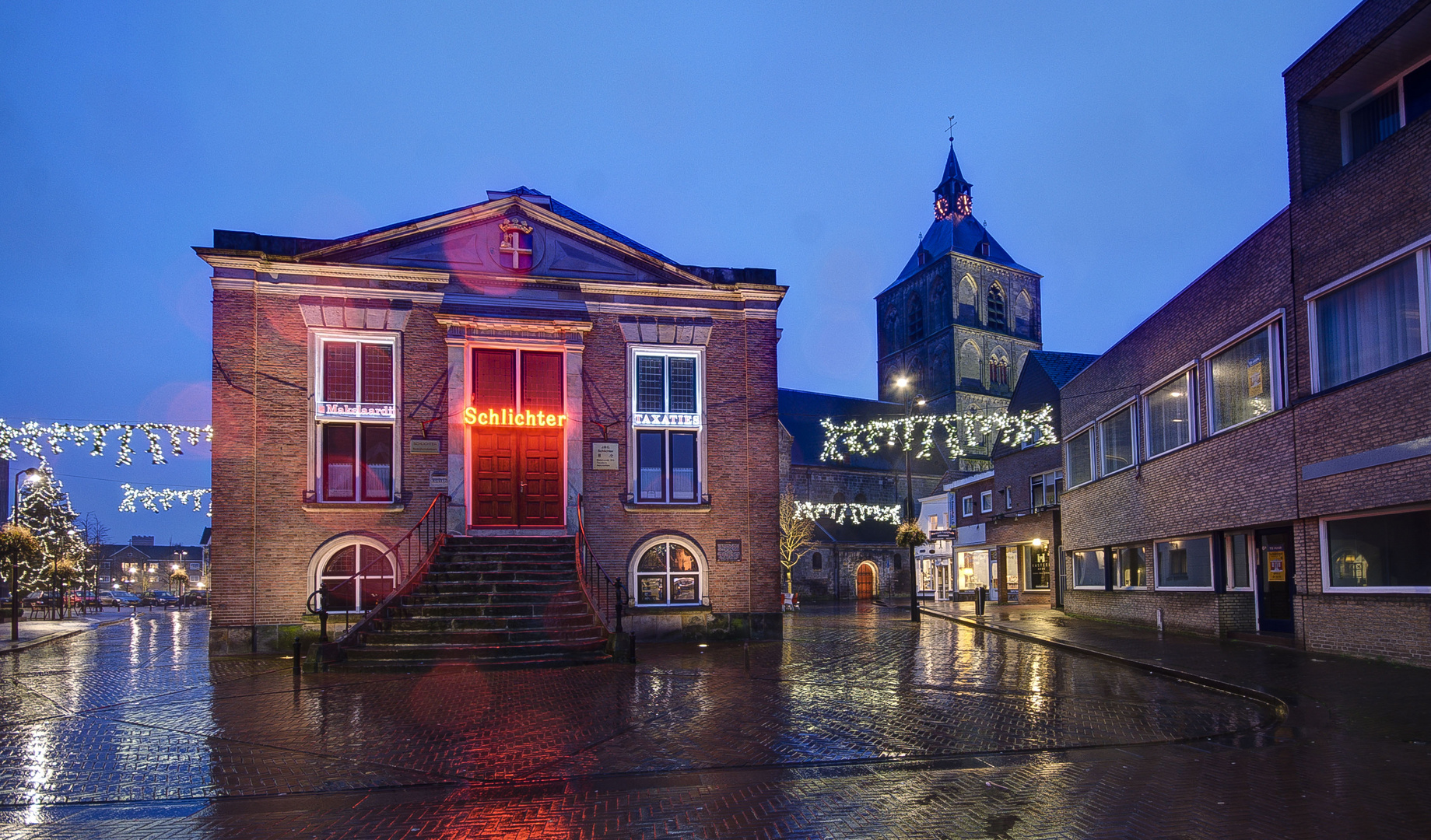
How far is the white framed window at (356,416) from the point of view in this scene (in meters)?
17.5

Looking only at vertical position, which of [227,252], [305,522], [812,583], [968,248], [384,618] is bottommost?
[812,583]

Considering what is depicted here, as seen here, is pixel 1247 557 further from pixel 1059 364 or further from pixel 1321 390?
pixel 1059 364

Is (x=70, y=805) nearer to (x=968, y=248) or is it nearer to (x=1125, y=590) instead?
(x=1125, y=590)

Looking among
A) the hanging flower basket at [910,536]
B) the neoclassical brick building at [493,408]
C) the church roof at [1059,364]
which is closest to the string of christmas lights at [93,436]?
the neoclassical brick building at [493,408]

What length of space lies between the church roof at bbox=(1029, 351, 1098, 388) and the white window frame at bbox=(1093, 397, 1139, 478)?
9033mm

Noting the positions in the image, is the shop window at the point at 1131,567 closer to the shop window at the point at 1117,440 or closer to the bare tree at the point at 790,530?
the shop window at the point at 1117,440

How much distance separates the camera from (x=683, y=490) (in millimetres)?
18828

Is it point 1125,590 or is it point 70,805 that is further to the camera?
point 1125,590

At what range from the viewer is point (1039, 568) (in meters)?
34.5

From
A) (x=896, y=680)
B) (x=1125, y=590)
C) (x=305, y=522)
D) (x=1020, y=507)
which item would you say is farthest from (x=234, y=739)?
(x=1020, y=507)

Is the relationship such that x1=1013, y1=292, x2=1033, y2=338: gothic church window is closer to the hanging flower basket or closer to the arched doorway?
the arched doorway

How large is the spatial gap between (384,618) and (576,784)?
906 centimetres

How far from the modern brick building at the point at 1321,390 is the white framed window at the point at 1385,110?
0.08 ft

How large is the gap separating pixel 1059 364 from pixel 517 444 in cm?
2483
